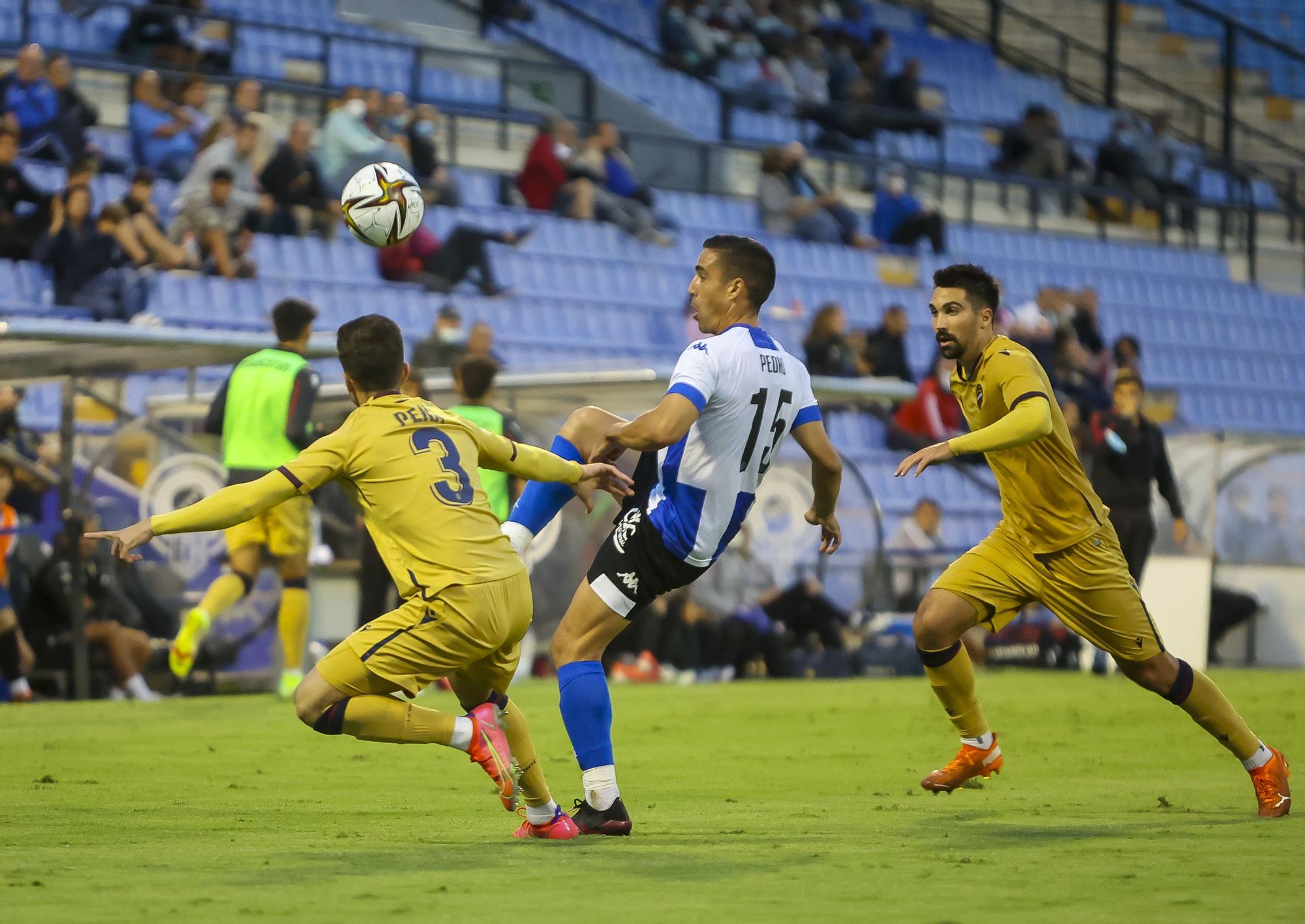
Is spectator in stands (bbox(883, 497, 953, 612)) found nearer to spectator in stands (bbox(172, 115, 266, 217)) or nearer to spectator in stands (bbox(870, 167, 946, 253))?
spectator in stands (bbox(172, 115, 266, 217))

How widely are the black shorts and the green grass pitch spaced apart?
0.84 m

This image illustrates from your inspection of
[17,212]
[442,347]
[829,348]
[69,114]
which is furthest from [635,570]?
[829,348]

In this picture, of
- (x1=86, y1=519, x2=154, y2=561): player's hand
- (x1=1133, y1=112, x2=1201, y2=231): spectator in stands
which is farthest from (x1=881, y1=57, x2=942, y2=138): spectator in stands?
(x1=86, y1=519, x2=154, y2=561): player's hand

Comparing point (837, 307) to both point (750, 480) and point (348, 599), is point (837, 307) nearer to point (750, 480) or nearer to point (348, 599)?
point (348, 599)

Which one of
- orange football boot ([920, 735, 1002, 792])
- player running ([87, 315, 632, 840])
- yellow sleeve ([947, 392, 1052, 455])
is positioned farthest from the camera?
orange football boot ([920, 735, 1002, 792])

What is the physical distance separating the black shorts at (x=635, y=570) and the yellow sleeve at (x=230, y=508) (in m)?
1.23

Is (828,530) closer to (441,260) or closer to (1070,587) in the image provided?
(1070,587)

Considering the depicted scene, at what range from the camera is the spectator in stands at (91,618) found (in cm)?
1209

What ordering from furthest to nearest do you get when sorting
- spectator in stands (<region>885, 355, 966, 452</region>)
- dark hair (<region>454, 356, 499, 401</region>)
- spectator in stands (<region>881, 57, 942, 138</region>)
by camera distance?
spectator in stands (<region>881, 57, 942, 138</region>)
spectator in stands (<region>885, 355, 966, 452</region>)
dark hair (<region>454, 356, 499, 401</region>)

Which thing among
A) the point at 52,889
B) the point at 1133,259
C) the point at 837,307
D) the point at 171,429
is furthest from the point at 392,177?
the point at 1133,259

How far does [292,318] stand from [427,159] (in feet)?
26.8

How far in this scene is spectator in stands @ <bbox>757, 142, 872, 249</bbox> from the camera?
23.1 m

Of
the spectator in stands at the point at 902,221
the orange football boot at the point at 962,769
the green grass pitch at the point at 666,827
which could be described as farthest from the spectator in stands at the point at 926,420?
the orange football boot at the point at 962,769

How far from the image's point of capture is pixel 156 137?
57.0ft
